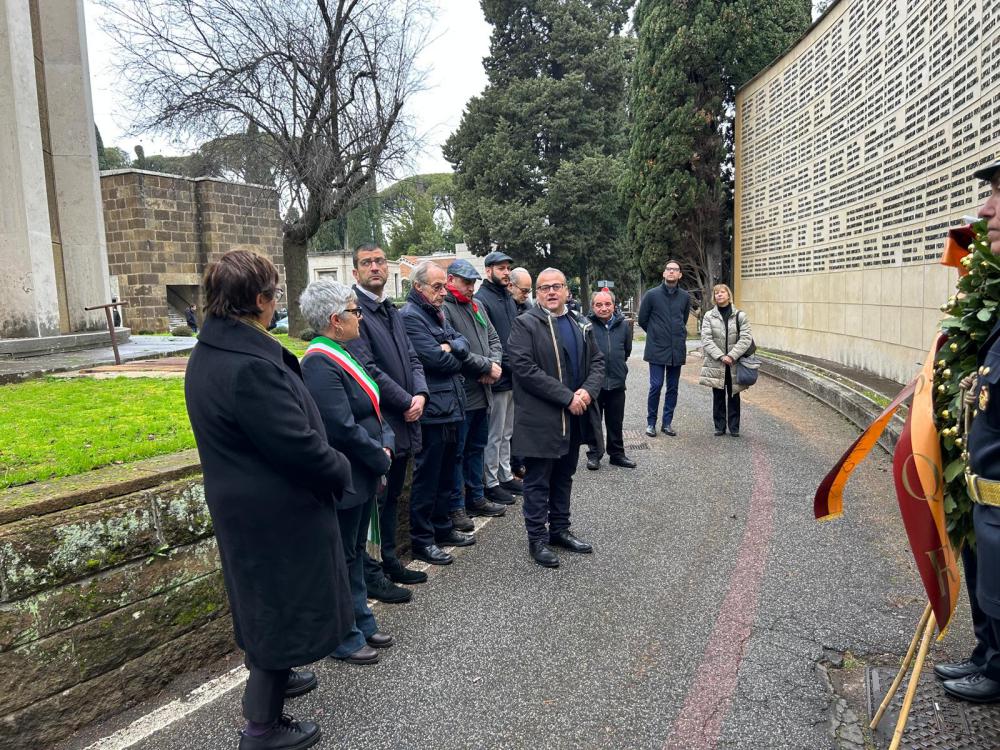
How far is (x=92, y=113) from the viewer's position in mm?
9719

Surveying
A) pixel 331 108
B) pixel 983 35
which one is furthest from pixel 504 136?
pixel 983 35

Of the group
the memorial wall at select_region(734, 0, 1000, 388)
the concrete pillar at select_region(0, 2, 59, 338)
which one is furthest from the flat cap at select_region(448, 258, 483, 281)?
the memorial wall at select_region(734, 0, 1000, 388)

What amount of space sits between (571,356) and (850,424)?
5.35 m

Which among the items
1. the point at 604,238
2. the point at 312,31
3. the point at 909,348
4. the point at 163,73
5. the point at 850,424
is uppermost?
the point at 312,31

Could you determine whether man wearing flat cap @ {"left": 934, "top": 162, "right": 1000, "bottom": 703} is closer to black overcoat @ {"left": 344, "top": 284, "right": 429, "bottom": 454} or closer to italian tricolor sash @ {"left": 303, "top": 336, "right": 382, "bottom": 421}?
italian tricolor sash @ {"left": 303, "top": 336, "right": 382, "bottom": 421}

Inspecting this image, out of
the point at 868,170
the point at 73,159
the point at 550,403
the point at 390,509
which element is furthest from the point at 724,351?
the point at 73,159

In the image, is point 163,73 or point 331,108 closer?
point 163,73

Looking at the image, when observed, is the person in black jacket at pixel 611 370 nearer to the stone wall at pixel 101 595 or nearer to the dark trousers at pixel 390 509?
the dark trousers at pixel 390 509

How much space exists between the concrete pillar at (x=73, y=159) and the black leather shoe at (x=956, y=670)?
32.9ft

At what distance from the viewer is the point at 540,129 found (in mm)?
32844

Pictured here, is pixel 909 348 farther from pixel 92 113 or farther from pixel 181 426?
pixel 92 113

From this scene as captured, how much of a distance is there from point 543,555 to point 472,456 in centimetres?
140

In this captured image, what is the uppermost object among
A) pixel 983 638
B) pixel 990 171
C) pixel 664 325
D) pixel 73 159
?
pixel 73 159

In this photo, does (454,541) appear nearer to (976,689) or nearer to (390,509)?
(390,509)
